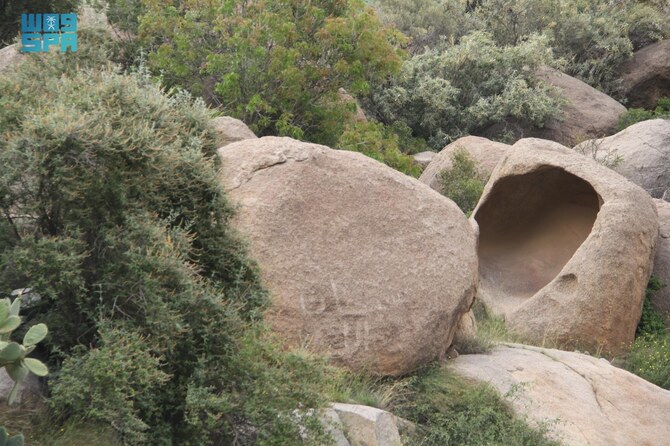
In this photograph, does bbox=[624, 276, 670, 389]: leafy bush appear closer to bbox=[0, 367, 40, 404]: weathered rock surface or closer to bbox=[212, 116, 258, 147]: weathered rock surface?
bbox=[212, 116, 258, 147]: weathered rock surface

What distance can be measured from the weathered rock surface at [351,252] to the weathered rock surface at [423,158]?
10.2m

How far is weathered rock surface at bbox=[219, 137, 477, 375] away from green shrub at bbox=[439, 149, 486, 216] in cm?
637

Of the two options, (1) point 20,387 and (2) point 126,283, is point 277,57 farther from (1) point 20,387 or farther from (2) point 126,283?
(1) point 20,387

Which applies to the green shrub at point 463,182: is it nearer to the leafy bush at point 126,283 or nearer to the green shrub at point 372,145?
the green shrub at point 372,145

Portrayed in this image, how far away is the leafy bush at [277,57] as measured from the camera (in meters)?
16.1

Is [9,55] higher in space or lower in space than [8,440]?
lower

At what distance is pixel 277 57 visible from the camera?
16031 millimetres

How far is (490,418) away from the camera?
28.5 feet

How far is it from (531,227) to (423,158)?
525cm

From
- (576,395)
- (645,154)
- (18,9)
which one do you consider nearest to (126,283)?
(576,395)

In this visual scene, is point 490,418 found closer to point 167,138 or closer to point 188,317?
point 188,317

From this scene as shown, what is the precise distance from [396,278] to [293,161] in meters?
1.48

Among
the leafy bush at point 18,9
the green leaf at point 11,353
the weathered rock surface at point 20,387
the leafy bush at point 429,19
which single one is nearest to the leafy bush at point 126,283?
the weathered rock surface at point 20,387

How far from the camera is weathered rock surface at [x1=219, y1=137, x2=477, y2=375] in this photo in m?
8.48
